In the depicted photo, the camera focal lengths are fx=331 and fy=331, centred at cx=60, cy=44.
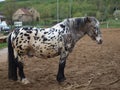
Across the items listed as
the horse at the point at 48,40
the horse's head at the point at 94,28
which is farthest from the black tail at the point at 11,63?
the horse's head at the point at 94,28

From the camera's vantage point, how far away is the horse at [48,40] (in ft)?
24.6

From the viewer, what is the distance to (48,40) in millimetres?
7492

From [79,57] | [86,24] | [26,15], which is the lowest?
[26,15]

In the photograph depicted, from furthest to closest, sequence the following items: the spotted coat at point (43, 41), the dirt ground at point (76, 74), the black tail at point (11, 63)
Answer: the black tail at point (11, 63) → the spotted coat at point (43, 41) → the dirt ground at point (76, 74)

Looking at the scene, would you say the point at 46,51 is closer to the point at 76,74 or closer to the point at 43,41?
the point at 43,41

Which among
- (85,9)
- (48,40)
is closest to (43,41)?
(48,40)

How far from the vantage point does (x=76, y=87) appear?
712 cm

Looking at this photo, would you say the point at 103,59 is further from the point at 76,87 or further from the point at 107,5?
the point at 107,5

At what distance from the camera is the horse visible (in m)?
7.51

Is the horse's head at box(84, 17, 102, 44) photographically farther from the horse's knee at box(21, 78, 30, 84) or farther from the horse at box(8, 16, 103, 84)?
the horse's knee at box(21, 78, 30, 84)

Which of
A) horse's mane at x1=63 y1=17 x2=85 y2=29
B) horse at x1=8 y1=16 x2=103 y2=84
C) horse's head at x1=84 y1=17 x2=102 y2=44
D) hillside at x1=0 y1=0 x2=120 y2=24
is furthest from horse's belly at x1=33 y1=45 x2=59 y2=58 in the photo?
hillside at x1=0 y1=0 x2=120 y2=24

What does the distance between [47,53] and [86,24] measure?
120cm

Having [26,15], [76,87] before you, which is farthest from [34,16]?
[76,87]

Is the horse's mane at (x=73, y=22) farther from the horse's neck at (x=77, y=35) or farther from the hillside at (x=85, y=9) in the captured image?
the hillside at (x=85, y=9)
